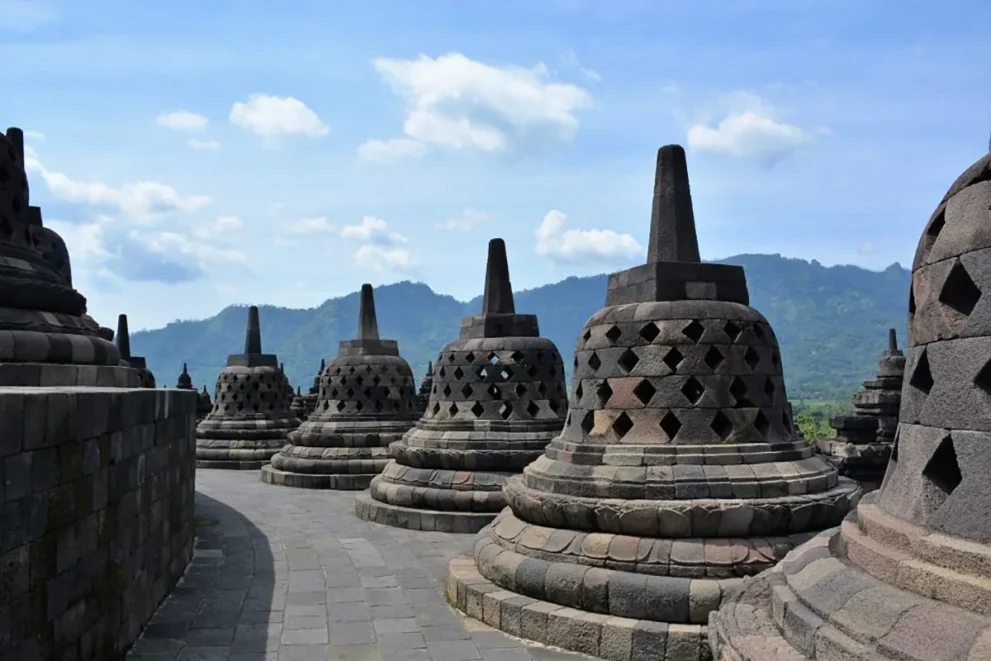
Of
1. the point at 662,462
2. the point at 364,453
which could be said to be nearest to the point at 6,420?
the point at 662,462

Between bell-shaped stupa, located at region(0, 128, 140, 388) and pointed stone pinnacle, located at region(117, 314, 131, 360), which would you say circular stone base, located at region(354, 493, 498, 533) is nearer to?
bell-shaped stupa, located at region(0, 128, 140, 388)

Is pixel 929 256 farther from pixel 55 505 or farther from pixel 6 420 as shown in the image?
pixel 55 505

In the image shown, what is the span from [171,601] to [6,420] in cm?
403

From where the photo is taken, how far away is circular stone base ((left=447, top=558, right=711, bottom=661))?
5477 mm

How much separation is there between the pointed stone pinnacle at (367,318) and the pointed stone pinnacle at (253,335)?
533cm

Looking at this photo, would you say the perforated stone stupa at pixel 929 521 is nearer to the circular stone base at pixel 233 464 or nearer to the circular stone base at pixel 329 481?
the circular stone base at pixel 329 481

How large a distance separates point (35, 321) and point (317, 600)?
338cm

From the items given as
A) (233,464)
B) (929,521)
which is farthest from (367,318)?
(929,521)

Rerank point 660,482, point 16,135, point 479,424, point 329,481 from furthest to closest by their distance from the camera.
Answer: point 329,481 < point 479,424 < point 16,135 < point 660,482

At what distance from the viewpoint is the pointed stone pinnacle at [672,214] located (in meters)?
7.09

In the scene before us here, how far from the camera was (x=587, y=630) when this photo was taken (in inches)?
224

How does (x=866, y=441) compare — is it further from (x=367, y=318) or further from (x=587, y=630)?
(x=587, y=630)

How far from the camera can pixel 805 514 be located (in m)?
6.23

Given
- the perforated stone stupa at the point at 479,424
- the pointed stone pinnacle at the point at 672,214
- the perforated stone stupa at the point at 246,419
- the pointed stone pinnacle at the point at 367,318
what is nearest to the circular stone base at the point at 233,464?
the perforated stone stupa at the point at 246,419
